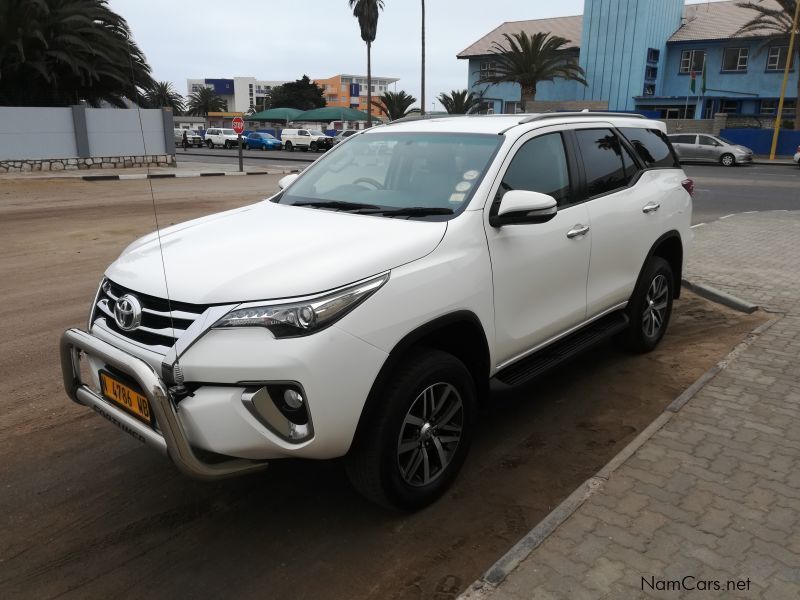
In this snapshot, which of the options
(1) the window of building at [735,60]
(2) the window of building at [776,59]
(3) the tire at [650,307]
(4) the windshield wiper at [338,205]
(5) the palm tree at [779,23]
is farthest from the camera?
(1) the window of building at [735,60]

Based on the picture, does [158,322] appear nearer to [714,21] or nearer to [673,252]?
[673,252]

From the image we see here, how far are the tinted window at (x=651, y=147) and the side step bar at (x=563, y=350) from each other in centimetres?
126

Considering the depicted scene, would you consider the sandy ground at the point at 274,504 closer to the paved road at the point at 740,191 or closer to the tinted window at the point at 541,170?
the tinted window at the point at 541,170

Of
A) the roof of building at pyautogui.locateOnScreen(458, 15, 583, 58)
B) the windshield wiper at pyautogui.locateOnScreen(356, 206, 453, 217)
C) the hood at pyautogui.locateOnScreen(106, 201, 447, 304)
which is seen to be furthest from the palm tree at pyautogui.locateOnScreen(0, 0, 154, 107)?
the roof of building at pyautogui.locateOnScreen(458, 15, 583, 58)

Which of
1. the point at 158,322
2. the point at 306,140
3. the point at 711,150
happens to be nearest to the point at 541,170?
the point at 158,322

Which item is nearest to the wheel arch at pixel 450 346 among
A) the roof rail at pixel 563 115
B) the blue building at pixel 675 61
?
the roof rail at pixel 563 115

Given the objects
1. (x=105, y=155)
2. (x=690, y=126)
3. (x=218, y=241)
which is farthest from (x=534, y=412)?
(x=690, y=126)

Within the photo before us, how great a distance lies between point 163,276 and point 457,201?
149 cm

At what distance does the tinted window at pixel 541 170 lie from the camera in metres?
3.62

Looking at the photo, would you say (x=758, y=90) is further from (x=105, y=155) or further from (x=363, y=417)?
(x=363, y=417)

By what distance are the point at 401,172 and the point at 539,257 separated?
0.95 metres

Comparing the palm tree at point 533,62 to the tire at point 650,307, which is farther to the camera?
the palm tree at point 533,62

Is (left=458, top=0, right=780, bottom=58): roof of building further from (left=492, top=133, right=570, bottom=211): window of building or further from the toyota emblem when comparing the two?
the toyota emblem

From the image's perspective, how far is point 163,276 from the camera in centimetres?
281
